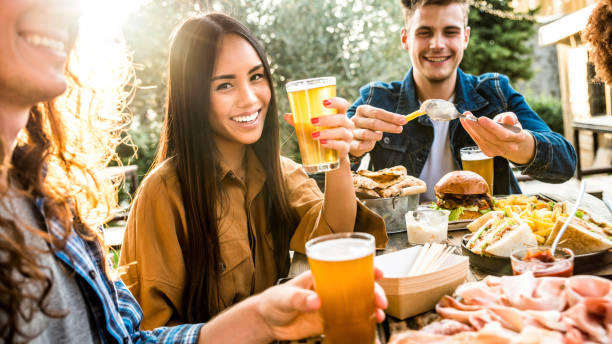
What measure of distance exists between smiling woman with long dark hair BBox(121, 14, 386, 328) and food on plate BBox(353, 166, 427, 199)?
7.3 inches

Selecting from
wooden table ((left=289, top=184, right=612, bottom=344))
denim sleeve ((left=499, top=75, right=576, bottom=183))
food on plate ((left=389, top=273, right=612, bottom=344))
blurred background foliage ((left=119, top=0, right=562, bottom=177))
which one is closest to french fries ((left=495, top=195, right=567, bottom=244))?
wooden table ((left=289, top=184, right=612, bottom=344))

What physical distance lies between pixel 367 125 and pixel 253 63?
66 cm

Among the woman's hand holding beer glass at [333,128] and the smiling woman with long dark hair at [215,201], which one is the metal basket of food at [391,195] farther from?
the woman's hand holding beer glass at [333,128]

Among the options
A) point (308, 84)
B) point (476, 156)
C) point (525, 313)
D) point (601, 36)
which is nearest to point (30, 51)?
point (308, 84)

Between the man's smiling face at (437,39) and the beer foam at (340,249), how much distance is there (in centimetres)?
292

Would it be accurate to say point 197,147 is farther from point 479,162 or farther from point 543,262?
point 479,162

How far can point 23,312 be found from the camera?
3.64ft

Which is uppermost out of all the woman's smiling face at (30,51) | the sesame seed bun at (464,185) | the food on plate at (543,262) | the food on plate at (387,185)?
the woman's smiling face at (30,51)

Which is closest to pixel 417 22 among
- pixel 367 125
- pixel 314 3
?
pixel 367 125

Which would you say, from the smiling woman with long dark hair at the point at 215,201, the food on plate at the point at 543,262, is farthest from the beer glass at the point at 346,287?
the smiling woman with long dark hair at the point at 215,201

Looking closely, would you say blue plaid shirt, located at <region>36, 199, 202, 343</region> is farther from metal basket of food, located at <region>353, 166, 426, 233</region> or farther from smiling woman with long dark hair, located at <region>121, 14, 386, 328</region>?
metal basket of food, located at <region>353, 166, 426, 233</region>

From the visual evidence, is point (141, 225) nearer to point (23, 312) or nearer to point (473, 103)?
point (23, 312)

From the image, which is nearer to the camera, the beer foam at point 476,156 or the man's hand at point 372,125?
the man's hand at point 372,125

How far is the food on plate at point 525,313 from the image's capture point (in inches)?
43.6
